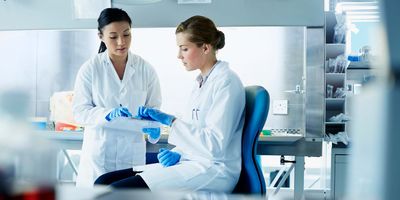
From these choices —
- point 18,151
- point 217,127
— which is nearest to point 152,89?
point 217,127

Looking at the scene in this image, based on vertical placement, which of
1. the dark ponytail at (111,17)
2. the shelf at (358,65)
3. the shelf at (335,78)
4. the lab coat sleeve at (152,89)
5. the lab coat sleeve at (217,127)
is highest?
the dark ponytail at (111,17)

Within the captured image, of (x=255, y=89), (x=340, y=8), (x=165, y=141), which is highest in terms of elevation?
(x=340, y=8)

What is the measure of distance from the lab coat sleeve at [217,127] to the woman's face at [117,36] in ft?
2.66

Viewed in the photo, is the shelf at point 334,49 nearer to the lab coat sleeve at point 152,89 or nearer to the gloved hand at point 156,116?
the lab coat sleeve at point 152,89

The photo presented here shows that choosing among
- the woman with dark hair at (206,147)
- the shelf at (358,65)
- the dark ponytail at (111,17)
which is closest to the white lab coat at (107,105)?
the dark ponytail at (111,17)

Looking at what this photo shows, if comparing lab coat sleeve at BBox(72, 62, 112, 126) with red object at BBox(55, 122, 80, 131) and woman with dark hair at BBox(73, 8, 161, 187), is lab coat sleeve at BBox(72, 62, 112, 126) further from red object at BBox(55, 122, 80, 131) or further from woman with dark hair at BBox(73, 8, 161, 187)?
red object at BBox(55, 122, 80, 131)

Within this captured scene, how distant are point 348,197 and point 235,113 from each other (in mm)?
1457

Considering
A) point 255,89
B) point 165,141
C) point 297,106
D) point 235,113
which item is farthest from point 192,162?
point 297,106

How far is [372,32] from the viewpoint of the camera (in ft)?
1.06

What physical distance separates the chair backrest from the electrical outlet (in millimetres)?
1759

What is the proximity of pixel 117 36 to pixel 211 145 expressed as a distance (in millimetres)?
1003

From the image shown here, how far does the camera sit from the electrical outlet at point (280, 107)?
143 inches

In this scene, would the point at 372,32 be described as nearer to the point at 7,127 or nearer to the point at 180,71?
the point at 7,127

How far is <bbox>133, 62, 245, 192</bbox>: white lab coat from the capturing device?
71.1 inches
